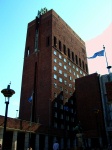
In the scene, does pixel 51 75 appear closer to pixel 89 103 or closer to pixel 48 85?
pixel 48 85

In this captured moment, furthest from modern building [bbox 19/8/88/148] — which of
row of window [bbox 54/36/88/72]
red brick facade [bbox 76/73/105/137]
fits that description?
red brick facade [bbox 76/73/105/137]

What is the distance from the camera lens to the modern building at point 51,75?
5903 centimetres

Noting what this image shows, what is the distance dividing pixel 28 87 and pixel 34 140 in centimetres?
2297

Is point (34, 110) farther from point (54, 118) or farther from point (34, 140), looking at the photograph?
point (34, 140)

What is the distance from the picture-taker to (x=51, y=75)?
2494 inches

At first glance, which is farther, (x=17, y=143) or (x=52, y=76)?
(x=52, y=76)

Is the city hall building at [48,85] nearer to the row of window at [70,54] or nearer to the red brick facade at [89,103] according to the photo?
the row of window at [70,54]

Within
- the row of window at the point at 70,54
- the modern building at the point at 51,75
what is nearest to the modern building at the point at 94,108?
the modern building at the point at 51,75

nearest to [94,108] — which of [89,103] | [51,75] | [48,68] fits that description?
[89,103]

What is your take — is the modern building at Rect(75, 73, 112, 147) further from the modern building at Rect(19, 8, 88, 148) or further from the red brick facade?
the modern building at Rect(19, 8, 88, 148)

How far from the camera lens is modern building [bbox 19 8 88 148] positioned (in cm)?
5903

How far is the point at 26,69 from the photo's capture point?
71125 mm

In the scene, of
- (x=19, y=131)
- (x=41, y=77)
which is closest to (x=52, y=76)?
(x=41, y=77)

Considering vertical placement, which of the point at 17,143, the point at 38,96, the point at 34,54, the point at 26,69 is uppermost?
the point at 34,54
